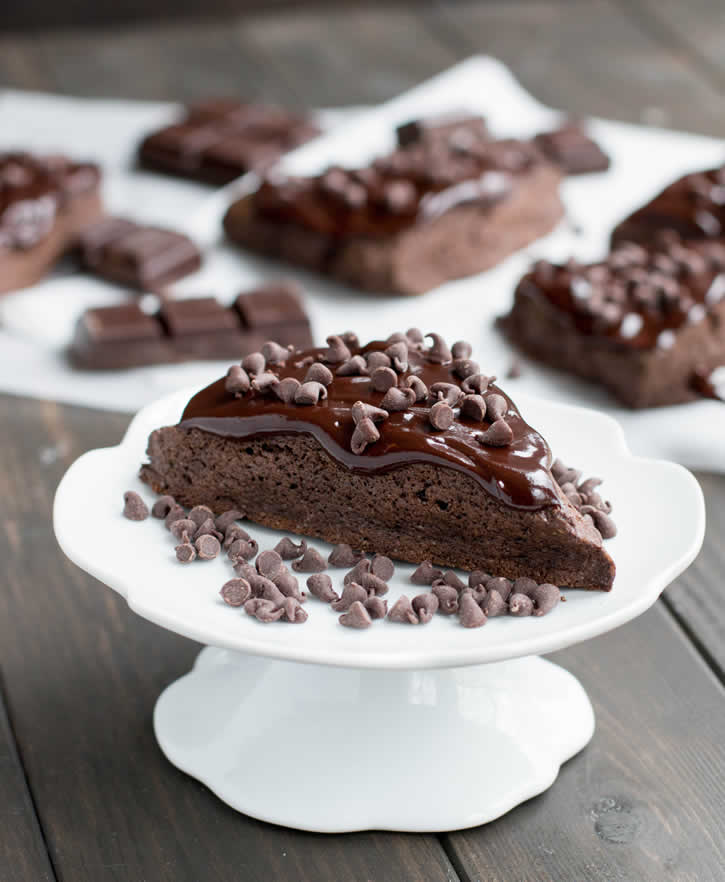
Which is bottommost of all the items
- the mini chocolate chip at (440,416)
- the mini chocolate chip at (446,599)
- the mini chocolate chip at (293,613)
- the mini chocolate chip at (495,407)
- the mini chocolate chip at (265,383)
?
the mini chocolate chip at (293,613)

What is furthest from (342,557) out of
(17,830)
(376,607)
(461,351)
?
(17,830)

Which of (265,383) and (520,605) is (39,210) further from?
(520,605)

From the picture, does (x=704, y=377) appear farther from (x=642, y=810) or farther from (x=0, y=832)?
(x=0, y=832)

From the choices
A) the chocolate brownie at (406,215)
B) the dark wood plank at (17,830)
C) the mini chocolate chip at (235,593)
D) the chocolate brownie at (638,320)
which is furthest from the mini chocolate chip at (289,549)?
the chocolate brownie at (406,215)

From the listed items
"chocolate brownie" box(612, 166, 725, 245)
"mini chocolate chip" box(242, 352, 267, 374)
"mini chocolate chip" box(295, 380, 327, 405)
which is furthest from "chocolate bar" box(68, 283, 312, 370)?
"mini chocolate chip" box(295, 380, 327, 405)

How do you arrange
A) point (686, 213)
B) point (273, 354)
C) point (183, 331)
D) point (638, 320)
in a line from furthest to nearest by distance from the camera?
point (686, 213)
point (183, 331)
point (638, 320)
point (273, 354)

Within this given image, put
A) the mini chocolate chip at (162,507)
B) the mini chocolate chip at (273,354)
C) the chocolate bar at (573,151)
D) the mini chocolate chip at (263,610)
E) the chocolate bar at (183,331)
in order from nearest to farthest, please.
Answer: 1. the mini chocolate chip at (263,610)
2. the mini chocolate chip at (162,507)
3. the mini chocolate chip at (273,354)
4. the chocolate bar at (183,331)
5. the chocolate bar at (573,151)

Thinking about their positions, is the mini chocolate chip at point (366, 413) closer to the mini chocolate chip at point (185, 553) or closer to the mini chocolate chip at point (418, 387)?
the mini chocolate chip at point (418, 387)
